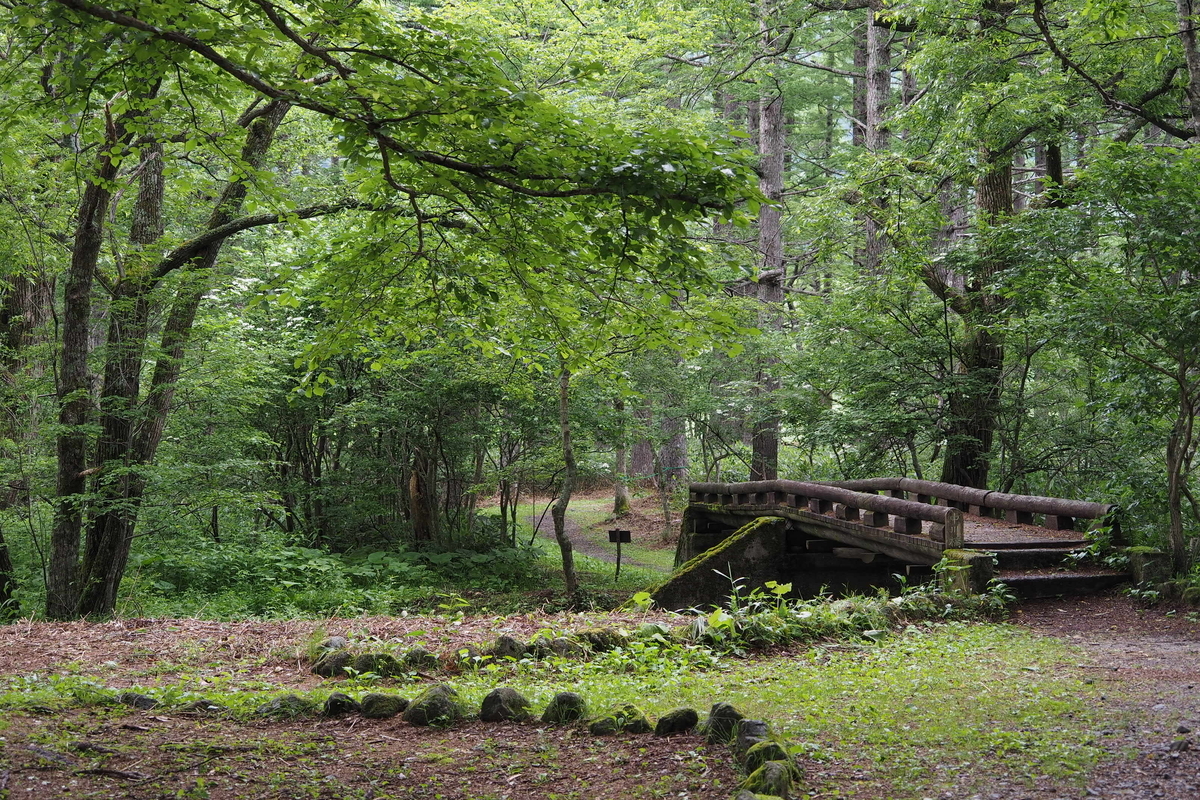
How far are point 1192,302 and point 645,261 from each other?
14.1ft

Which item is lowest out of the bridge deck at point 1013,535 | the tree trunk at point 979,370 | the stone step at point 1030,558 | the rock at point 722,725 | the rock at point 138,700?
the rock at point 138,700

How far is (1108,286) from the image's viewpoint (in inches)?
295

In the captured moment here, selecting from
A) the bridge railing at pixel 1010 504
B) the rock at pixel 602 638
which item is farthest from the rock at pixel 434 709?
the bridge railing at pixel 1010 504

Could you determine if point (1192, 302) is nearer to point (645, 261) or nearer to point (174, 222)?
point (645, 261)

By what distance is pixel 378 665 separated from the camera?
6.05 metres

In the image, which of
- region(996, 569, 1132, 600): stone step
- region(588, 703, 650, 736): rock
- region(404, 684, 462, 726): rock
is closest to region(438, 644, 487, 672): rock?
region(404, 684, 462, 726): rock

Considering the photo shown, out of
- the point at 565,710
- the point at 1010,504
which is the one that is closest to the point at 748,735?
the point at 565,710

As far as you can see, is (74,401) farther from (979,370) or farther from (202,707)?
(979,370)

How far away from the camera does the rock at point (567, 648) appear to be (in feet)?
21.2

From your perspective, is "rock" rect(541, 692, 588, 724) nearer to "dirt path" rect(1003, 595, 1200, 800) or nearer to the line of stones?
the line of stones

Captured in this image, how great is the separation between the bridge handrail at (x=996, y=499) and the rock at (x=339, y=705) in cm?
697

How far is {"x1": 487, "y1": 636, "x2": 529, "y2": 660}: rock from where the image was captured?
6.38 metres

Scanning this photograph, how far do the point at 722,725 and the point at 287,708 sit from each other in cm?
246

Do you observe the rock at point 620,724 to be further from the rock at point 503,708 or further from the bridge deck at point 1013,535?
the bridge deck at point 1013,535
